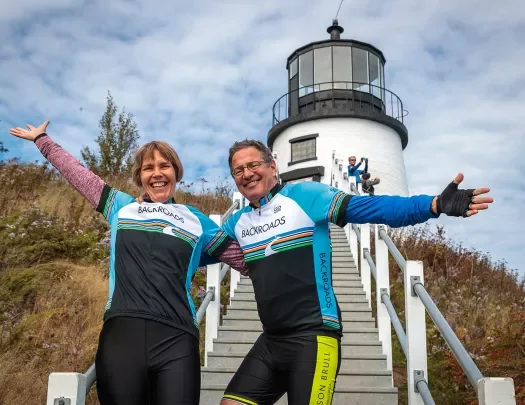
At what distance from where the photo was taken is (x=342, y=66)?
18.9 metres

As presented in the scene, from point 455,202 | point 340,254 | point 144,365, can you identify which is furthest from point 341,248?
point 144,365

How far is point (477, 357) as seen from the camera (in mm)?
5551

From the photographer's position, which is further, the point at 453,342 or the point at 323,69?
the point at 323,69

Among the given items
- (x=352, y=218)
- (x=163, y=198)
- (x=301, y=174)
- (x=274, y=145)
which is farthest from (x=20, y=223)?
(x=274, y=145)

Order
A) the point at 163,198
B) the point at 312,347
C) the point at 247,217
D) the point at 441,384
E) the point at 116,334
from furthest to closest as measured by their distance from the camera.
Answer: the point at 441,384, the point at 247,217, the point at 163,198, the point at 312,347, the point at 116,334

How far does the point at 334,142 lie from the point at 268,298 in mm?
15909

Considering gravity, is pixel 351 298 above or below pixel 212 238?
below

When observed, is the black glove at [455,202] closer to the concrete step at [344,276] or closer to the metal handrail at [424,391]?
the metal handrail at [424,391]

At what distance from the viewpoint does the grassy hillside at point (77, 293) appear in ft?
15.5

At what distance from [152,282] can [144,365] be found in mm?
343

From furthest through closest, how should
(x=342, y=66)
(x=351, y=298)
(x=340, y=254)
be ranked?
1. (x=342, y=66)
2. (x=340, y=254)
3. (x=351, y=298)

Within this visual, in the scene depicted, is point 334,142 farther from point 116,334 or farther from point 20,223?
point 116,334

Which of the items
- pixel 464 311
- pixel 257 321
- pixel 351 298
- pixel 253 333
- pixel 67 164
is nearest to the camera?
pixel 67 164

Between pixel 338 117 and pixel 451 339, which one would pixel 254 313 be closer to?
pixel 451 339
